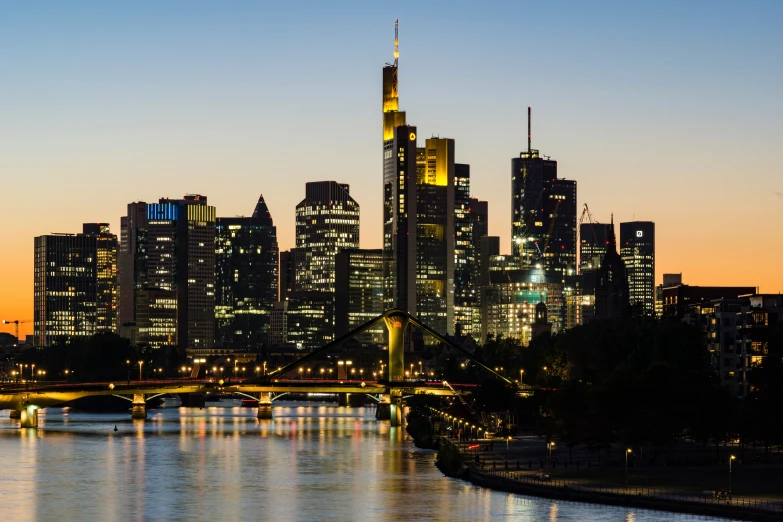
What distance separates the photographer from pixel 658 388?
130250 millimetres

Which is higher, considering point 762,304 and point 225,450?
point 762,304

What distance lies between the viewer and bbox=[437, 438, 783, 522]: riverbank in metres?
92.4

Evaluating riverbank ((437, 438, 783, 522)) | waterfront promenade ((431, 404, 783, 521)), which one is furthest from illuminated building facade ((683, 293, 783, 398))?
riverbank ((437, 438, 783, 522))

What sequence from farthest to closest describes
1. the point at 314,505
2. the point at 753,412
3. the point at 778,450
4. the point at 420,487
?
the point at 778,450 → the point at 753,412 → the point at 420,487 → the point at 314,505

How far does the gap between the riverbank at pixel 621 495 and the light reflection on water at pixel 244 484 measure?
109 cm

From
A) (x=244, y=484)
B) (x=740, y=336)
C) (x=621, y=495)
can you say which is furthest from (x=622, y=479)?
(x=740, y=336)

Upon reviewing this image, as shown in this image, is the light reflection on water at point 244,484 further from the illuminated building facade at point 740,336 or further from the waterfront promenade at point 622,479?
the illuminated building facade at point 740,336

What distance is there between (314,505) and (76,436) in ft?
272

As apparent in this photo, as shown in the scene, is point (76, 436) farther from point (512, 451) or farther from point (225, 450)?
point (512, 451)

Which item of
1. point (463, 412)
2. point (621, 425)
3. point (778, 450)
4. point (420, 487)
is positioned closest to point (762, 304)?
point (463, 412)

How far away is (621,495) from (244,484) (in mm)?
35046

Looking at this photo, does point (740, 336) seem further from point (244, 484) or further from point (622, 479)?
point (244, 484)

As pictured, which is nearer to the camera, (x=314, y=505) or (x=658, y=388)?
(x=314, y=505)

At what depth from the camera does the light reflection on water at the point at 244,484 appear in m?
104
